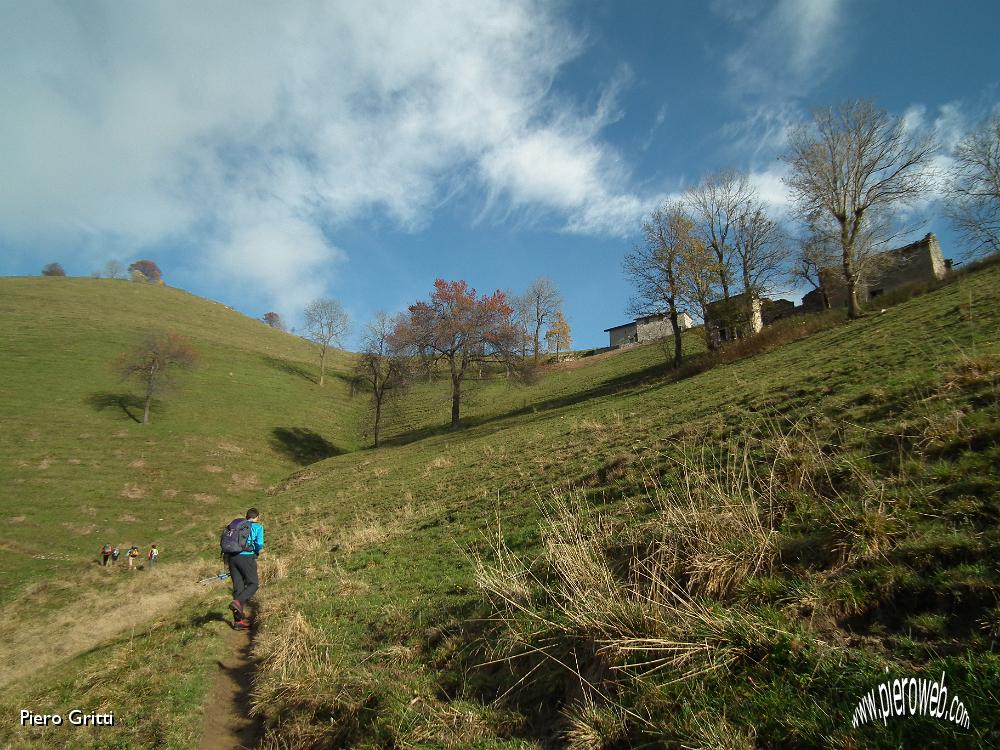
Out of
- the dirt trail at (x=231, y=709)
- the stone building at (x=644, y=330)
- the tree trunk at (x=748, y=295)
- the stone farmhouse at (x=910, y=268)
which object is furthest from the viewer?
the stone building at (x=644, y=330)

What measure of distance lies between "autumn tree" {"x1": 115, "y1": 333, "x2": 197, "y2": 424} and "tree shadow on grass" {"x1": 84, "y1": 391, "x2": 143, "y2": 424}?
0.62m

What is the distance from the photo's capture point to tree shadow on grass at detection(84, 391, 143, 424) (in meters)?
44.5

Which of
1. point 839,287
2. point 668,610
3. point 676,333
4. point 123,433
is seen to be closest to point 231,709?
point 668,610

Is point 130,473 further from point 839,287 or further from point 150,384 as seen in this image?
point 839,287

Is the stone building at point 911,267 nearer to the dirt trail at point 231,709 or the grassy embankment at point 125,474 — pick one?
the dirt trail at point 231,709

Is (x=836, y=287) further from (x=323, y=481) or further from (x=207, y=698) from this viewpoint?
(x=207, y=698)

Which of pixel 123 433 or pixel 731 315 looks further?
pixel 123 433

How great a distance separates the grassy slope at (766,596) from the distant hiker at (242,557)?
568 millimetres

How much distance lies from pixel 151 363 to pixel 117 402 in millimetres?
4691

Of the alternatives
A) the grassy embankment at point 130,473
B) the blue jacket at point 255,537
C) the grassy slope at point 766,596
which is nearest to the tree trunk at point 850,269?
the grassy slope at point 766,596

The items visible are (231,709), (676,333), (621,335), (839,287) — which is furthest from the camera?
(621,335)

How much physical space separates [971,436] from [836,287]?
46.3 m

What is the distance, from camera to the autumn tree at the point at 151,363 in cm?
4662

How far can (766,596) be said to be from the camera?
15.0ft
